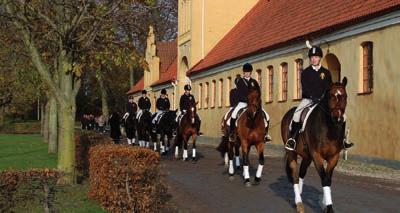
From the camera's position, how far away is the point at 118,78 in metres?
80.4

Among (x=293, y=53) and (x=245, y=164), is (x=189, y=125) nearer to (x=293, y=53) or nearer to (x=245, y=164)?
(x=245, y=164)

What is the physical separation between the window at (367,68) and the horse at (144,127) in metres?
9.53

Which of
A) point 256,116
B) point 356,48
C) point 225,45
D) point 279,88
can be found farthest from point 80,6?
point 225,45

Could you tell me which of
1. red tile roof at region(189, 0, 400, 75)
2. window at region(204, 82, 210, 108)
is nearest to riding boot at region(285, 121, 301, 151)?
red tile roof at region(189, 0, 400, 75)

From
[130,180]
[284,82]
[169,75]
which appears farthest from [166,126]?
[169,75]

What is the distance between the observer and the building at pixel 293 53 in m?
21.5

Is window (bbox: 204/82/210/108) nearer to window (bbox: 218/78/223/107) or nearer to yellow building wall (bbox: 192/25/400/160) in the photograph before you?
window (bbox: 218/78/223/107)

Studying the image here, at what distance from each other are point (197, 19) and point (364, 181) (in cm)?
3268

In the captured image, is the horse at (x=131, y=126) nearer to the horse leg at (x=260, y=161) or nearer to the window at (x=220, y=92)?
the window at (x=220, y=92)

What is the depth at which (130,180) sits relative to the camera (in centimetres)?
1021

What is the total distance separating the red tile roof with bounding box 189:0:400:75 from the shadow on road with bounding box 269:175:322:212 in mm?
8338

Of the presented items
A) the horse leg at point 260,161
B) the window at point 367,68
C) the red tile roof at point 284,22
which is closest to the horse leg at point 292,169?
the horse leg at point 260,161

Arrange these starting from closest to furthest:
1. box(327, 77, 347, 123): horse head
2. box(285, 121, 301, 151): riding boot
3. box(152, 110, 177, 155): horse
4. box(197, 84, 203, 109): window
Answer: box(327, 77, 347, 123): horse head, box(285, 121, 301, 151): riding boot, box(152, 110, 177, 155): horse, box(197, 84, 203, 109): window

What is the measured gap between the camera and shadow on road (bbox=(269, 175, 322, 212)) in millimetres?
12055
